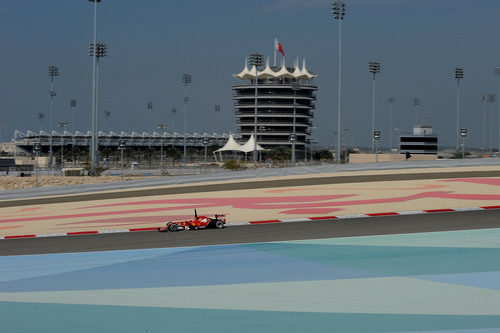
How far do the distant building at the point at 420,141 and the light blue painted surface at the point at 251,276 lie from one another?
170m

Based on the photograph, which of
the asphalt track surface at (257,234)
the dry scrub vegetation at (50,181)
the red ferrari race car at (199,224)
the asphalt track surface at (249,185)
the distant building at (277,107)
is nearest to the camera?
the asphalt track surface at (257,234)

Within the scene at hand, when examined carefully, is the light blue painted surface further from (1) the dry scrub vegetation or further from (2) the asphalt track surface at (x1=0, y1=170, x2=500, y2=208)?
(1) the dry scrub vegetation

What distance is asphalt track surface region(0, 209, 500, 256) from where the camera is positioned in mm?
20266

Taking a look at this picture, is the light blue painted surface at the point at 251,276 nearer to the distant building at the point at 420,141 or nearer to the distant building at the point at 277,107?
the distant building at the point at 277,107

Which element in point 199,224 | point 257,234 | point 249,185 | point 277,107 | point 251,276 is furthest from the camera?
point 277,107

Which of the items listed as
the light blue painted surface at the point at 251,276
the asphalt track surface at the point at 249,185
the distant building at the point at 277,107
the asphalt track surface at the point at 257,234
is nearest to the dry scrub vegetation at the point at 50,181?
the asphalt track surface at the point at 249,185

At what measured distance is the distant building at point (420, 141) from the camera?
18550 centimetres

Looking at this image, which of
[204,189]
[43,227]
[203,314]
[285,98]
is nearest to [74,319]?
[203,314]

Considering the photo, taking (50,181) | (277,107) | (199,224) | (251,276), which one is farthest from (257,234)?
A: (277,107)

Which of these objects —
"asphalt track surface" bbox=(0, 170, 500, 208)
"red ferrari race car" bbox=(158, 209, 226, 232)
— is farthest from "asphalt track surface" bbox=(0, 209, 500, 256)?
"asphalt track surface" bbox=(0, 170, 500, 208)

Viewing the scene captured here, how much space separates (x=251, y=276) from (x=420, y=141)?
17886 centimetres

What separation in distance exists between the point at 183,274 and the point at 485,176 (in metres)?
30.8

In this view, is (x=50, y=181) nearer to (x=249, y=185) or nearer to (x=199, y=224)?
(x=249, y=185)

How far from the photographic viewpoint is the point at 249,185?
40719 mm
